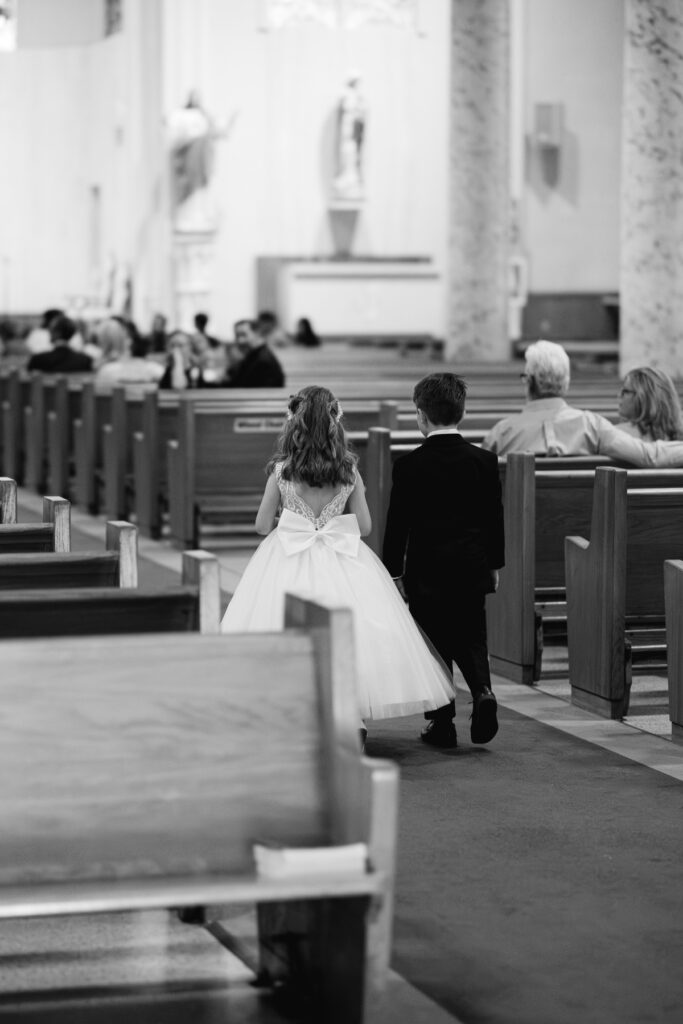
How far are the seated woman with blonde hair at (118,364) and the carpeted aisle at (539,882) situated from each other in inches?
366

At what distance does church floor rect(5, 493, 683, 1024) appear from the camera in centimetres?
401

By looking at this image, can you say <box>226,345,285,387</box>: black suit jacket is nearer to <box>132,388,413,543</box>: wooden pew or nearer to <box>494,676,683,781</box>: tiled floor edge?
<box>132,388,413,543</box>: wooden pew

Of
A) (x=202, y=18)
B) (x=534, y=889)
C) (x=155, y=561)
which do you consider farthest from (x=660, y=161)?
(x=202, y=18)

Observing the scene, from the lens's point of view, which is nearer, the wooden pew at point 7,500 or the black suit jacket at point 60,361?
the wooden pew at point 7,500

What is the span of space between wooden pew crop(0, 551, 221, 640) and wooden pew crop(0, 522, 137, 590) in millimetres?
569

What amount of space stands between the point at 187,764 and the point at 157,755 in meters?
0.06

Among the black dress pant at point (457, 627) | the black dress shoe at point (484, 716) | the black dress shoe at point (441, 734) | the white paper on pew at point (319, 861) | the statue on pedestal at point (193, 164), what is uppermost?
the statue on pedestal at point (193, 164)

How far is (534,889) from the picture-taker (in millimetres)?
4824

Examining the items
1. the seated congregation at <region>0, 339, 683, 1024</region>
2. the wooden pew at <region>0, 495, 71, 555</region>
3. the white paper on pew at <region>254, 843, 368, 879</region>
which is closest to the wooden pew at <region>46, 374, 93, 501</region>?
the seated congregation at <region>0, 339, 683, 1024</region>

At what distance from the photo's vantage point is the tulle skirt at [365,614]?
6031 mm

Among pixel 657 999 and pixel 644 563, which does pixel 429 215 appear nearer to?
pixel 644 563

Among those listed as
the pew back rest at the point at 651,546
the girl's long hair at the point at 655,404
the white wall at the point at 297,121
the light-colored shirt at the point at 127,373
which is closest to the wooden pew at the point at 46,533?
the pew back rest at the point at 651,546

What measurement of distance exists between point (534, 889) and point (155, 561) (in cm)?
674

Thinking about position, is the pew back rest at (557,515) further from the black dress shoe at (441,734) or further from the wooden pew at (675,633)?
the black dress shoe at (441,734)
